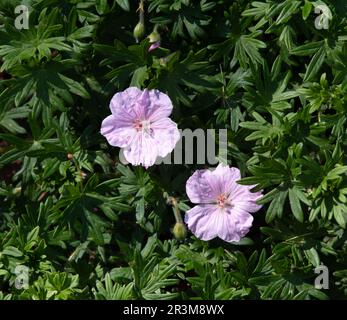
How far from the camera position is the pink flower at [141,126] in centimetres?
255

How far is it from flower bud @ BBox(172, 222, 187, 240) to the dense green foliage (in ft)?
0.17

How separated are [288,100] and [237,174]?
30 centimetres

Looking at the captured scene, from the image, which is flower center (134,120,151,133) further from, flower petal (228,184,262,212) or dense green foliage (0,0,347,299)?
flower petal (228,184,262,212)

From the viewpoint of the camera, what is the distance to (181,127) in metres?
2.68

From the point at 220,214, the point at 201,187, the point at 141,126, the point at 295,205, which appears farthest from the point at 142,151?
the point at 295,205

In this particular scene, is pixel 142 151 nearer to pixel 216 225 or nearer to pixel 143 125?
pixel 143 125

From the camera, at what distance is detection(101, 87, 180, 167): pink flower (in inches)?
100

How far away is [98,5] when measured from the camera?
260 centimetres

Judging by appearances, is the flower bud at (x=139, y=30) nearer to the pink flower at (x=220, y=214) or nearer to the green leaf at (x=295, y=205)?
the pink flower at (x=220, y=214)

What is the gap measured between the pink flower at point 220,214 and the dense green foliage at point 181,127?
0.21 ft

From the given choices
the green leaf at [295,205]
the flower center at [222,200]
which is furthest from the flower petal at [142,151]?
the green leaf at [295,205]

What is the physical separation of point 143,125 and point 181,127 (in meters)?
0.14

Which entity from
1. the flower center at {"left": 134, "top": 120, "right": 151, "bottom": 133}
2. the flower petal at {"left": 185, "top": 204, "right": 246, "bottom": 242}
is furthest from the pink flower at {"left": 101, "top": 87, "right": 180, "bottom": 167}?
the flower petal at {"left": 185, "top": 204, "right": 246, "bottom": 242}

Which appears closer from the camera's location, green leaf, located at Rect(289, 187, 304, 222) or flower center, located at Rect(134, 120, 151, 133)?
green leaf, located at Rect(289, 187, 304, 222)
